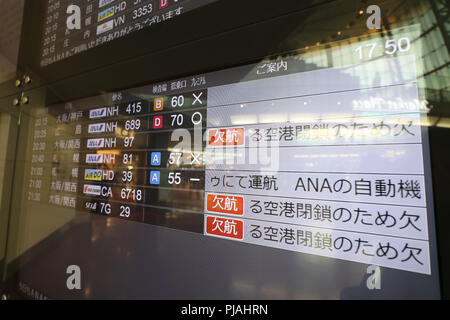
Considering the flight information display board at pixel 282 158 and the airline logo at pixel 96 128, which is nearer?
the flight information display board at pixel 282 158

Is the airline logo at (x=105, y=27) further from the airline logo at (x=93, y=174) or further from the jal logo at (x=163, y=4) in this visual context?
the airline logo at (x=93, y=174)

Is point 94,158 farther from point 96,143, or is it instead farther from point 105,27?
point 105,27

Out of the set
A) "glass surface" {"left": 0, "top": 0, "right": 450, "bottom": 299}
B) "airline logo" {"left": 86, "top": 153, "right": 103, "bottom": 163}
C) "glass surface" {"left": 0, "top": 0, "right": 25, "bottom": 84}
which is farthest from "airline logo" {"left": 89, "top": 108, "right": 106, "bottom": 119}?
"glass surface" {"left": 0, "top": 0, "right": 25, "bottom": 84}

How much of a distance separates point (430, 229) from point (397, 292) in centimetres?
13

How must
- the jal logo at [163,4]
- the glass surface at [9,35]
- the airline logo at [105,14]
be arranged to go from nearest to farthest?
the jal logo at [163,4], the airline logo at [105,14], the glass surface at [9,35]

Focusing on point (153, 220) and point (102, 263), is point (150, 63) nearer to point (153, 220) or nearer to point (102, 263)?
point (153, 220)

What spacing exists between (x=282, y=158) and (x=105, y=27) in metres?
0.75

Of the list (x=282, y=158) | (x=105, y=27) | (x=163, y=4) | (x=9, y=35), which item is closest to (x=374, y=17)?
(x=282, y=158)

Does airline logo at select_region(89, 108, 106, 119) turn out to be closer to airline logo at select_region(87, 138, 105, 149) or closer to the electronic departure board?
airline logo at select_region(87, 138, 105, 149)

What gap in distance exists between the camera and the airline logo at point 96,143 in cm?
82

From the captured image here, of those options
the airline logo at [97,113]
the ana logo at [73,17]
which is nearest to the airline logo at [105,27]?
the ana logo at [73,17]

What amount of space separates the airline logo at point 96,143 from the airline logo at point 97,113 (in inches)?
3.2

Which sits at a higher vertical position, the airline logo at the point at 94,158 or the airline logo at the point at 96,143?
the airline logo at the point at 96,143
